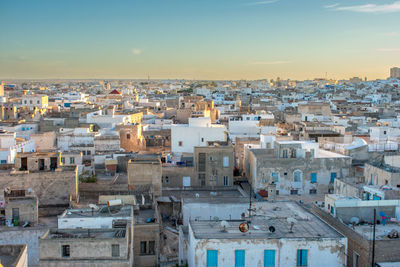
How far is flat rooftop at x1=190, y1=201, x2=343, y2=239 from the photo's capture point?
12438 mm

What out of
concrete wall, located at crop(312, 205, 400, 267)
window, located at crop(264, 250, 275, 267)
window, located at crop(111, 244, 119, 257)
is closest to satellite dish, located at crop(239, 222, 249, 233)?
window, located at crop(264, 250, 275, 267)

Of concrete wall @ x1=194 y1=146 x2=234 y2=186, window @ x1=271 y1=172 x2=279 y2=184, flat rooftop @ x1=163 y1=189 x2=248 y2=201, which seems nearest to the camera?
flat rooftop @ x1=163 y1=189 x2=248 y2=201

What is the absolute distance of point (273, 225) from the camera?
44.0 feet

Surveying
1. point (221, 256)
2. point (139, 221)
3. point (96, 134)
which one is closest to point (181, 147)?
point (96, 134)

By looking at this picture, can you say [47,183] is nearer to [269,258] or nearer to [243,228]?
[243,228]

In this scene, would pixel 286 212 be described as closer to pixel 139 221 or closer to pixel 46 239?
pixel 139 221

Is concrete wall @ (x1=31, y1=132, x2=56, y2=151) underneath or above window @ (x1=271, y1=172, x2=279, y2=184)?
above

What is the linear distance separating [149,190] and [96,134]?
41.1 feet

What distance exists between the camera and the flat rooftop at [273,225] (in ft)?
40.8

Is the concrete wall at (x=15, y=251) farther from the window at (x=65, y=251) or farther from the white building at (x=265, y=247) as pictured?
the white building at (x=265, y=247)

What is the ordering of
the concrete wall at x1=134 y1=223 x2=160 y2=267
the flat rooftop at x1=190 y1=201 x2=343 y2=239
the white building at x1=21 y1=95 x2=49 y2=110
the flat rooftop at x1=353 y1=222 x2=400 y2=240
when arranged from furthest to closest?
1. the white building at x1=21 y1=95 x2=49 y2=110
2. the concrete wall at x1=134 y1=223 x2=160 y2=267
3. the flat rooftop at x1=353 y1=222 x2=400 y2=240
4. the flat rooftop at x1=190 y1=201 x2=343 y2=239

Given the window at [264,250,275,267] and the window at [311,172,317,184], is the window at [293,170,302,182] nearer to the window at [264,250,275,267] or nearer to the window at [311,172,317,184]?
the window at [311,172,317,184]

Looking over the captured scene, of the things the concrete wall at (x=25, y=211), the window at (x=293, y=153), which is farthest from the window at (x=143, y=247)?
Answer: the window at (x=293, y=153)

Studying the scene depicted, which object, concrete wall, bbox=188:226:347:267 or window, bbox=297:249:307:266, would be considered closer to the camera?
concrete wall, bbox=188:226:347:267
